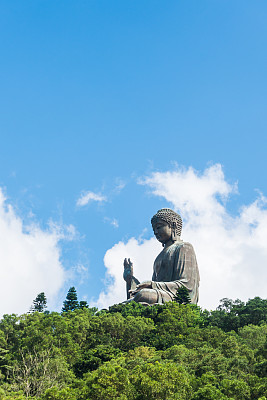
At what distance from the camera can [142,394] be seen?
1294cm

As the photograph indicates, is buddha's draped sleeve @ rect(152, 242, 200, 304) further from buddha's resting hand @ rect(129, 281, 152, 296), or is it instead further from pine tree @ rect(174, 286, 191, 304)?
buddha's resting hand @ rect(129, 281, 152, 296)

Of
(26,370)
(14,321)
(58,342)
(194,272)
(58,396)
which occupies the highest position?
(194,272)

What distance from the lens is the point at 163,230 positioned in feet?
105

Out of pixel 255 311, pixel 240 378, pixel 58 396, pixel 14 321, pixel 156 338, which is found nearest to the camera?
pixel 58 396

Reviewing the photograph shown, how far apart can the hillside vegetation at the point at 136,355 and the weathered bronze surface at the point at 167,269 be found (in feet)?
5.25

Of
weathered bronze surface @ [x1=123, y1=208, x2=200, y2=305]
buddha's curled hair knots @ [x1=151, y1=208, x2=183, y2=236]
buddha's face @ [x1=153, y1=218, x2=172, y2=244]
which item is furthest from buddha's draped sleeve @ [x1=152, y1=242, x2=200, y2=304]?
buddha's curled hair knots @ [x1=151, y1=208, x2=183, y2=236]

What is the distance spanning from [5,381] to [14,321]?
3909mm

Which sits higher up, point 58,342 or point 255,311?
point 255,311

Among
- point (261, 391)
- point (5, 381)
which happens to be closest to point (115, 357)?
point (5, 381)

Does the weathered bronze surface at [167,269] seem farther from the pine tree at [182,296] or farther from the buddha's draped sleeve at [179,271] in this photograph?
the pine tree at [182,296]

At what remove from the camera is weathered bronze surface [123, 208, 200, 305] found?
28.2m

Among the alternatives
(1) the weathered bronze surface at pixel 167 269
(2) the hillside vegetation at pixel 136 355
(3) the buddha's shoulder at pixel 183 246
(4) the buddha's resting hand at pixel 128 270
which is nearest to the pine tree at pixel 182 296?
(1) the weathered bronze surface at pixel 167 269

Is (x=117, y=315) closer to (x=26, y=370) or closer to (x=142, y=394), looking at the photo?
(x=26, y=370)

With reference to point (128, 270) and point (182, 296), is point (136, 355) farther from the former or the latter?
point (128, 270)
